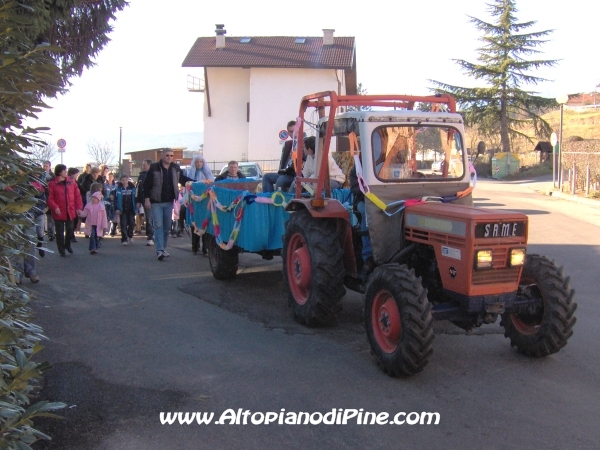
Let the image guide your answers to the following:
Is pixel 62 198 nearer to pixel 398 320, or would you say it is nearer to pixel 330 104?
pixel 330 104

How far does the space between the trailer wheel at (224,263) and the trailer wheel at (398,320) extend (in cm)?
401

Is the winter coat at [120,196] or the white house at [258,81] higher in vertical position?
the white house at [258,81]

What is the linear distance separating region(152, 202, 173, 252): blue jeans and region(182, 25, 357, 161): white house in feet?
95.7

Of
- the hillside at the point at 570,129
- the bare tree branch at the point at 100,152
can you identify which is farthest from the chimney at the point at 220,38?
the hillside at the point at 570,129

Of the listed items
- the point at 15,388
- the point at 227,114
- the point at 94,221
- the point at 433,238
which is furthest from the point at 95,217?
the point at 227,114

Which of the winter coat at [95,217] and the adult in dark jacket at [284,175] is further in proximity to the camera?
the winter coat at [95,217]

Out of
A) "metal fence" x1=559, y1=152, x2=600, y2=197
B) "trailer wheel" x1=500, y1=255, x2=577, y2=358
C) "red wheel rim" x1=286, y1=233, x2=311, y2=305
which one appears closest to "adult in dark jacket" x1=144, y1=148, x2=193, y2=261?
"red wheel rim" x1=286, y1=233, x2=311, y2=305

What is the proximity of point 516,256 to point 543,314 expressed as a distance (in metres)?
0.72

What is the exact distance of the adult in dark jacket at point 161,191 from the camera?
1139 cm

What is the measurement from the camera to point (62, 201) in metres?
12.0

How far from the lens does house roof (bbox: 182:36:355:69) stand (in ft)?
132

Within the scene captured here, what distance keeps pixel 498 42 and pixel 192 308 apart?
154ft

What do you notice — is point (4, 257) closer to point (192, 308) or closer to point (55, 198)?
point (192, 308)

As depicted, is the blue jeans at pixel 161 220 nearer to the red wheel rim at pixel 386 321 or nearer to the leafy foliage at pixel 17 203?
the red wheel rim at pixel 386 321
